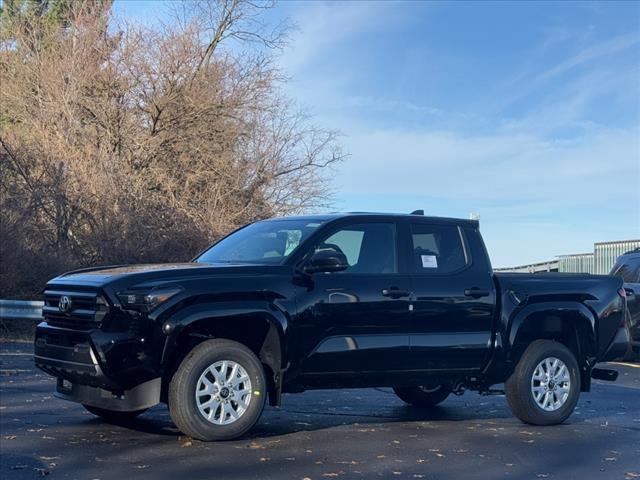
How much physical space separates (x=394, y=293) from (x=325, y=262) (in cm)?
79

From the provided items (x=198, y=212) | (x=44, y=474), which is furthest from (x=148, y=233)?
(x=44, y=474)

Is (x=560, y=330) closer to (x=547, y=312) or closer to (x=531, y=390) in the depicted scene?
(x=547, y=312)

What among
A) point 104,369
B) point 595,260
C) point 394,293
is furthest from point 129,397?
point 595,260

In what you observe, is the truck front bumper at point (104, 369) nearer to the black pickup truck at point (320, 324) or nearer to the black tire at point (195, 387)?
the black pickup truck at point (320, 324)

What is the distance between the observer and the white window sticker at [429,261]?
8.80 m

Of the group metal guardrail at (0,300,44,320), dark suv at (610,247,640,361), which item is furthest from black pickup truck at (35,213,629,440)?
metal guardrail at (0,300,44,320)

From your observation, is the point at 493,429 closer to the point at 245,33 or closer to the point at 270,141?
the point at 270,141

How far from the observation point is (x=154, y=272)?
7.51 meters

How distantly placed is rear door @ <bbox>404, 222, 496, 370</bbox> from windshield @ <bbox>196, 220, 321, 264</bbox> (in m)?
1.07

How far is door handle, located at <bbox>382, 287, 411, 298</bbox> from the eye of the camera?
833cm

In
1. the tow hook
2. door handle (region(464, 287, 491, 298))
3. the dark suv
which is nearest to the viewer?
door handle (region(464, 287, 491, 298))

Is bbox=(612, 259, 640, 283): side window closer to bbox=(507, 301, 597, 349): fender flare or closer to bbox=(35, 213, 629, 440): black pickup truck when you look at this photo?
bbox=(35, 213, 629, 440): black pickup truck

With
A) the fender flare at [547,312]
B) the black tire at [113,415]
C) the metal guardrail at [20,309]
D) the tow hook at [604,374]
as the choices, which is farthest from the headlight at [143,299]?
the metal guardrail at [20,309]

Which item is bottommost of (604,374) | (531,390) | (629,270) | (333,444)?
(333,444)
